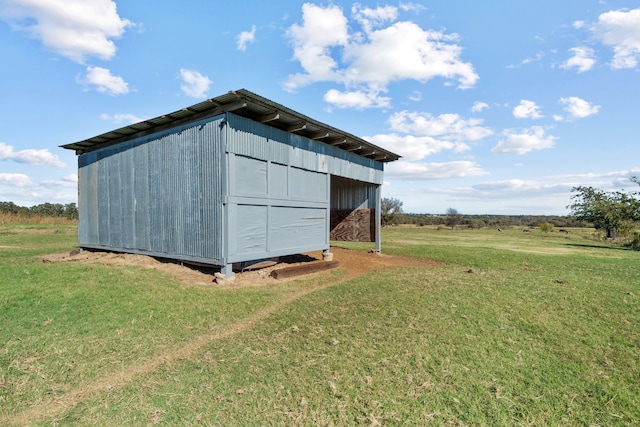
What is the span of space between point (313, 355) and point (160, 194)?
8.59 m

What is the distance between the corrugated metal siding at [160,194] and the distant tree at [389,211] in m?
37.8

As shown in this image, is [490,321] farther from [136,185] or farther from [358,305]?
[136,185]

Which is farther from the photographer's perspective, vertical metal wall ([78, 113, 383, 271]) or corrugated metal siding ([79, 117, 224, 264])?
corrugated metal siding ([79, 117, 224, 264])

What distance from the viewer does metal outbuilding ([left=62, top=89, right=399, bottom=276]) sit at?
361 inches

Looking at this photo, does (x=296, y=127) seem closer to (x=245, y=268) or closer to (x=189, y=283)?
(x=245, y=268)

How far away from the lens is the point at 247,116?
9.78 metres

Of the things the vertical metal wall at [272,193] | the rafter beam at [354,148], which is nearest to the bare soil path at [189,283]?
the vertical metal wall at [272,193]

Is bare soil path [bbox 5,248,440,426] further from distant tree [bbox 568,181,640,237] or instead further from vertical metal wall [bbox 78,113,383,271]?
distant tree [bbox 568,181,640,237]

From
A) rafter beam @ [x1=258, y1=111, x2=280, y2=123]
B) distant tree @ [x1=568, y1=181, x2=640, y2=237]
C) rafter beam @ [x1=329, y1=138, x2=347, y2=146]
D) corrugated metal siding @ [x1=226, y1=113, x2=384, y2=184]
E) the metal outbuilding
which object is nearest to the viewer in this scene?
the metal outbuilding

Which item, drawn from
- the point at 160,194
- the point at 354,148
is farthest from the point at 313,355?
the point at 354,148

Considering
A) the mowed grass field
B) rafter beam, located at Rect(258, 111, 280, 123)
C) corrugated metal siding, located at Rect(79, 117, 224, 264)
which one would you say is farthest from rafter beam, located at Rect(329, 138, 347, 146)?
the mowed grass field

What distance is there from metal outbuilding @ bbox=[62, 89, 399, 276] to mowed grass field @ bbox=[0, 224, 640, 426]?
7.29 ft

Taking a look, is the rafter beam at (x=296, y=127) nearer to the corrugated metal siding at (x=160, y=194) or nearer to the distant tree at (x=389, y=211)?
the corrugated metal siding at (x=160, y=194)

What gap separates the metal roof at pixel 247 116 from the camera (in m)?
8.87
